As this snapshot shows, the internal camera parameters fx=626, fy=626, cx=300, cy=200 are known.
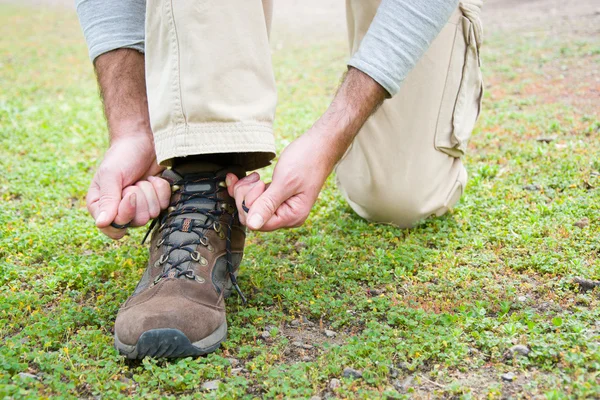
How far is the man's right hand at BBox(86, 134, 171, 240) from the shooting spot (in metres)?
2.35

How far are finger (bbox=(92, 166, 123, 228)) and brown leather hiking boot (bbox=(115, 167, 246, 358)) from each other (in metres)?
0.20

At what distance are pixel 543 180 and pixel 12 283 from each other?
276cm

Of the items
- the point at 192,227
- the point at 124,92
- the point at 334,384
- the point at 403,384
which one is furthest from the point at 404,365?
the point at 124,92

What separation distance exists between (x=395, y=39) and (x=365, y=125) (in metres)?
0.82

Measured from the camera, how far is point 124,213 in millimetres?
2355

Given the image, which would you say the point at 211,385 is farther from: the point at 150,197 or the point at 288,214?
the point at 150,197

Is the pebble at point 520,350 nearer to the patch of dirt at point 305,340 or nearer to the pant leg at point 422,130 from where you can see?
the patch of dirt at point 305,340

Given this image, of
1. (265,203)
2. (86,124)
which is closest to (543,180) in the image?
(265,203)

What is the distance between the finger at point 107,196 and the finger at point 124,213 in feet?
0.07

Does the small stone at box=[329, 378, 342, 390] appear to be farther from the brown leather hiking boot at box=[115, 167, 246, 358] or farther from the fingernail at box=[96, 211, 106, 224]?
the fingernail at box=[96, 211, 106, 224]

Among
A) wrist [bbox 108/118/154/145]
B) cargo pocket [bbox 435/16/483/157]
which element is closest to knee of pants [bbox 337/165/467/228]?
cargo pocket [bbox 435/16/483/157]

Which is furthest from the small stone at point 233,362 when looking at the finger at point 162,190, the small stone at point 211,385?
the finger at point 162,190

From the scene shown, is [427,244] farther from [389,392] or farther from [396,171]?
[389,392]

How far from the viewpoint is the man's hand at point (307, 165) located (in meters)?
2.18
